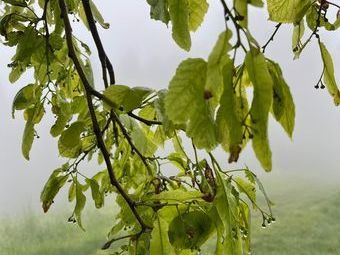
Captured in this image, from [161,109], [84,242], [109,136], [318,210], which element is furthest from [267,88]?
[318,210]

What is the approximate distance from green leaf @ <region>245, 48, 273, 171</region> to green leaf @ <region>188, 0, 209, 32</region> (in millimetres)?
161

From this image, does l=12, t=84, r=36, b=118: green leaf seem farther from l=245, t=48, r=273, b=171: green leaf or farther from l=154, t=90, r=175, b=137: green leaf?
l=245, t=48, r=273, b=171: green leaf

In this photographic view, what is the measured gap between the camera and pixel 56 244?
296cm

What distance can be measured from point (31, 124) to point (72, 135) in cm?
9

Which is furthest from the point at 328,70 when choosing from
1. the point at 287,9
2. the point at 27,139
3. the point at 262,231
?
the point at 262,231

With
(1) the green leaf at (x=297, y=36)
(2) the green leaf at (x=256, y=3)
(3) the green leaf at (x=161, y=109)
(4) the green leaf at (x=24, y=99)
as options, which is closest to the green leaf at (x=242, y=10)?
(2) the green leaf at (x=256, y=3)

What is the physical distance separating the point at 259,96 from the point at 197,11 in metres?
0.17

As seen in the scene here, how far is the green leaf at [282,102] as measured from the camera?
0.25 meters

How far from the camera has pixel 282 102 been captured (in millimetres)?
252

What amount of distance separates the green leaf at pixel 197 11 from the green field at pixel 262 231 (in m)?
2.21

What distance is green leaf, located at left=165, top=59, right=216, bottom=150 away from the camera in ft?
0.75

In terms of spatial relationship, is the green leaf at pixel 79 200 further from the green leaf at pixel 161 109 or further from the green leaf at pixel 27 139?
the green leaf at pixel 161 109

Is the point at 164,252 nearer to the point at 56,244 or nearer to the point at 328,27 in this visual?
the point at 328,27

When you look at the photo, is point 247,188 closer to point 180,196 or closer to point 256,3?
point 180,196
